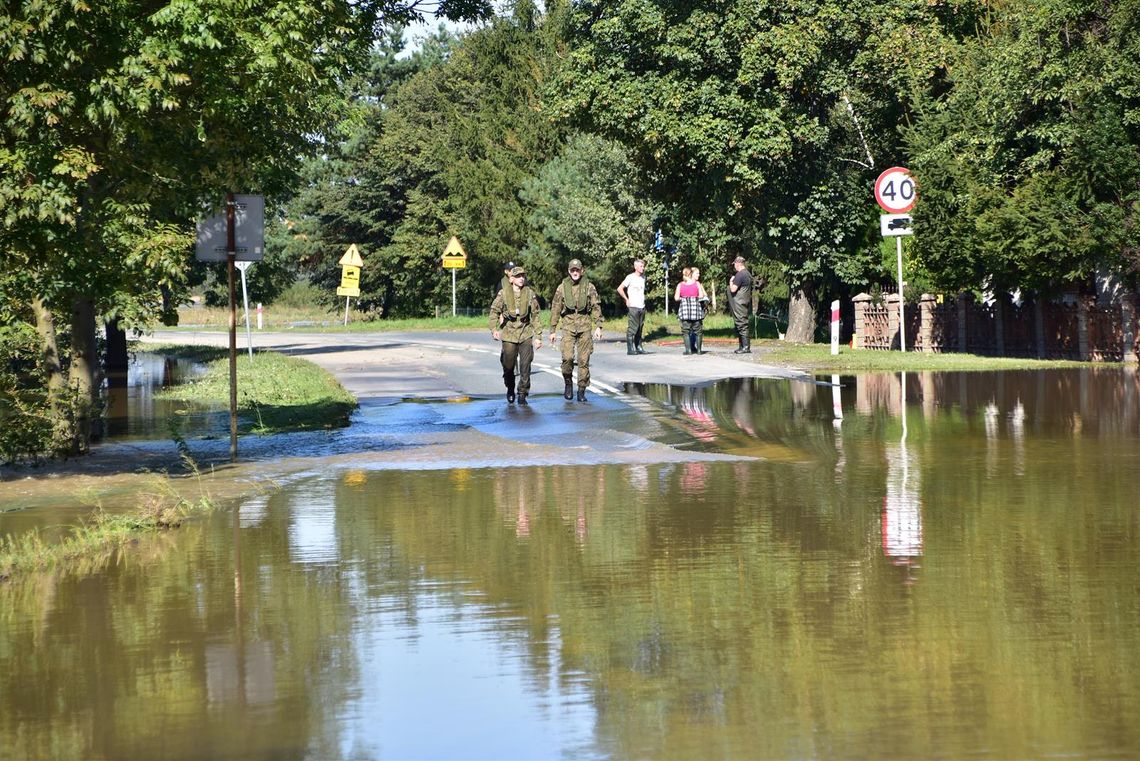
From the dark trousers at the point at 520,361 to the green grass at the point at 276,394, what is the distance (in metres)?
2.21

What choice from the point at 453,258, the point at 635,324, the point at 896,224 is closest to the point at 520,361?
the point at 635,324

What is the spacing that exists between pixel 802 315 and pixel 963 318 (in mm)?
5150

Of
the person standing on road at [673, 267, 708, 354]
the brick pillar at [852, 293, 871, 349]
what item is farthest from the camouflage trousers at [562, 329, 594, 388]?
the brick pillar at [852, 293, 871, 349]

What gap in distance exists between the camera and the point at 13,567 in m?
9.54

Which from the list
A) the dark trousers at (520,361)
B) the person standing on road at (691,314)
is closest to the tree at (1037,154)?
the person standing on road at (691,314)

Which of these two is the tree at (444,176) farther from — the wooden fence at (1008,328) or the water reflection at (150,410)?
the water reflection at (150,410)

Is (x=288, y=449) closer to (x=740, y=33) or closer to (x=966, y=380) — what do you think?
(x=966, y=380)

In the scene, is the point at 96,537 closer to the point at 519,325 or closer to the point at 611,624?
the point at 611,624

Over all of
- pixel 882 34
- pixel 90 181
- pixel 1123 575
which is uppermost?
pixel 882 34

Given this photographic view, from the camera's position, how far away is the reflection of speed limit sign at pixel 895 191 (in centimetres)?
3569

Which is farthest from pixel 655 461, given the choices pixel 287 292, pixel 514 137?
pixel 287 292

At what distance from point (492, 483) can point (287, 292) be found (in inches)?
4123

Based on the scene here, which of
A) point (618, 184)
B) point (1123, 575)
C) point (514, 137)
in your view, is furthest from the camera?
point (514, 137)

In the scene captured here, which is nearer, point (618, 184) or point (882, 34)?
point (882, 34)
